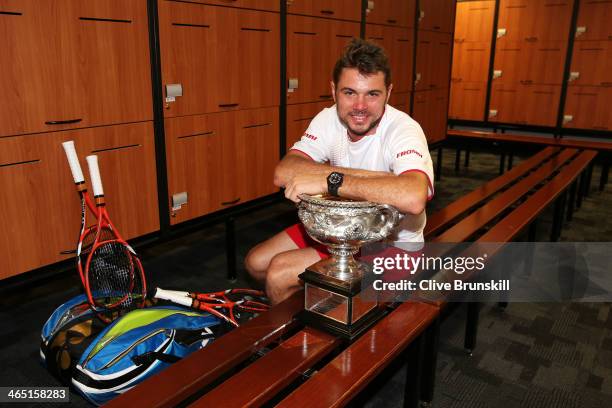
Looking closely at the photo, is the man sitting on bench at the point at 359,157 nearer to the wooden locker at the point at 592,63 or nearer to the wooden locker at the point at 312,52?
the wooden locker at the point at 312,52

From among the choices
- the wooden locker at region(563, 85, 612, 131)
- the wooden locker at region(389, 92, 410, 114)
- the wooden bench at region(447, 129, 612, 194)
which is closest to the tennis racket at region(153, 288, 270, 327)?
the wooden locker at region(389, 92, 410, 114)

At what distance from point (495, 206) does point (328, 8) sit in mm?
1699

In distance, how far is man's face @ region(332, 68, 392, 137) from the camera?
63.9 inches

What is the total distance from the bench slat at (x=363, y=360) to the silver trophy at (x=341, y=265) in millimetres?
49

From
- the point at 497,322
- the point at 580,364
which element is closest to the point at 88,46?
the point at 497,322

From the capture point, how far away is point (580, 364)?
6.54 ft

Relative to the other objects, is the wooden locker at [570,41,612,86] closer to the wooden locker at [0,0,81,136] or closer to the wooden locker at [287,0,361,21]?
the wooden locker at [287,0,361,21]

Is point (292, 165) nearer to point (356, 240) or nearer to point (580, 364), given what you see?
point (356, 240)

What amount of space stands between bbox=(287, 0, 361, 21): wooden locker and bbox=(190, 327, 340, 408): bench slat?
2.28 meters

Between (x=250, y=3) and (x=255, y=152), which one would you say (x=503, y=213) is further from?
(x=250, y=3)

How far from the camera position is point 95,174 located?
6.71 feet

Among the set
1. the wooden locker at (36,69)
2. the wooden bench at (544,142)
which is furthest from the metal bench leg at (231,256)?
the wooden bench at (544,142)

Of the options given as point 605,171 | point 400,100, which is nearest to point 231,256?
point 400,100

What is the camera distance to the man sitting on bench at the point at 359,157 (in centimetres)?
143
